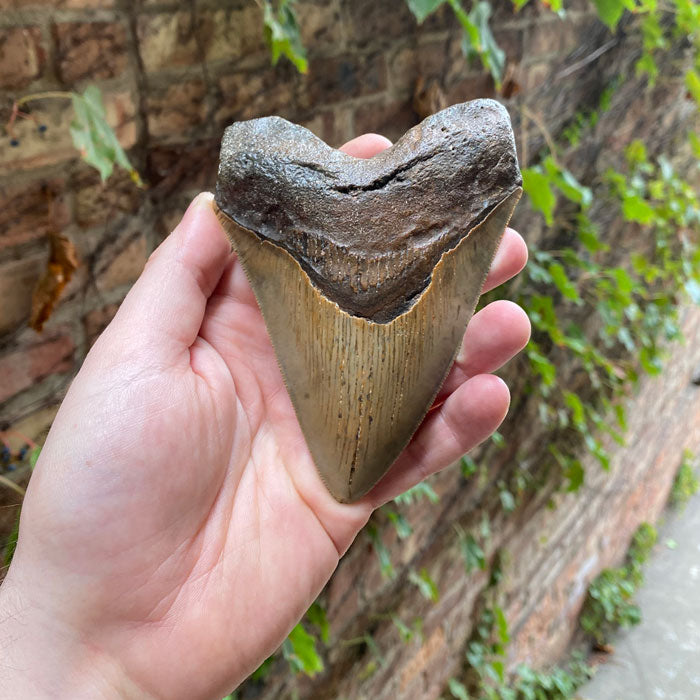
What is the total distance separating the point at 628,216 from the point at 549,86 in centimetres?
45

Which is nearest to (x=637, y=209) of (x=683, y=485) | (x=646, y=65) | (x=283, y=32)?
(x=646, y=65)

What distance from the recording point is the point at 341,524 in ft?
2.90

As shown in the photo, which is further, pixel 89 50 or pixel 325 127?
pixel 325 127

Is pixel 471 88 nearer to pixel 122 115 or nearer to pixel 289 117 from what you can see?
pixel 289 117

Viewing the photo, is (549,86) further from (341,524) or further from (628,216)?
(341,524)

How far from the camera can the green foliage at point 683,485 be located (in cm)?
405

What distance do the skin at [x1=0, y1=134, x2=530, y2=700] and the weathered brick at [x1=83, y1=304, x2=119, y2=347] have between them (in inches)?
7.6

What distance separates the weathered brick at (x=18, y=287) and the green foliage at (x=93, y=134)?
0.54ft

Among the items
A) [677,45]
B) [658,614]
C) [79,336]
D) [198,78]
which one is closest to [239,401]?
→ [79,336]

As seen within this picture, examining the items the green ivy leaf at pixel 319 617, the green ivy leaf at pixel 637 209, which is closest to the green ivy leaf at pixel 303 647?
the green ivy leaf at pixel 319 617

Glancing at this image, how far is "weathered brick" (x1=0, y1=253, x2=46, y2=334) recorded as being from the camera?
90 centimetres

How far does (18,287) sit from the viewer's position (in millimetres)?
908

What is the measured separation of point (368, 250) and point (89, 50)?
1.57 feet

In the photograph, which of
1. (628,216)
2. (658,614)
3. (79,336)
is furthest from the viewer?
(658,614)
